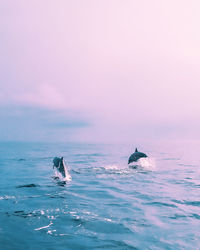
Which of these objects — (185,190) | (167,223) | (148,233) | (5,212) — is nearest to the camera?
(148,233)

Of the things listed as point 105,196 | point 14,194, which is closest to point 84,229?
point 105,196

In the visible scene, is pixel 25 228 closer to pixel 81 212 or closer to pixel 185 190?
pixel 81 212

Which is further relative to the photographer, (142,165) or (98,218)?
(142,165)

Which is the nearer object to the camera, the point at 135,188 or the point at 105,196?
the point at 105,196

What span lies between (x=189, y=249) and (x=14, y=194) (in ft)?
29.7

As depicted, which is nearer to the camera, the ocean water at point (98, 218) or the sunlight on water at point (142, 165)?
the ocean water at point (98, 218)

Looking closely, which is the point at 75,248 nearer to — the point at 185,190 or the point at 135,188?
the point at 135,188

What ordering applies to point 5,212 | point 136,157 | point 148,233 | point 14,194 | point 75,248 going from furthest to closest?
1. point 136,157
2. point 14,194
3. point 5,212
4. point 148,233
5. point 75,248

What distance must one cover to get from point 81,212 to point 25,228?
2458 mm

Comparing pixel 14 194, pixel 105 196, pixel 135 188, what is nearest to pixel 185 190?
pixel 135 188

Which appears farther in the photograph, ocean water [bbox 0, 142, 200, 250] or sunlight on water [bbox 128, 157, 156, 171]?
sunlight on water [bbox 128, 157, 156, 171]

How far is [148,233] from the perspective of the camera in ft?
23.9

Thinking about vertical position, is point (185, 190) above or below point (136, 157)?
below

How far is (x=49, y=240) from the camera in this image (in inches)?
260
